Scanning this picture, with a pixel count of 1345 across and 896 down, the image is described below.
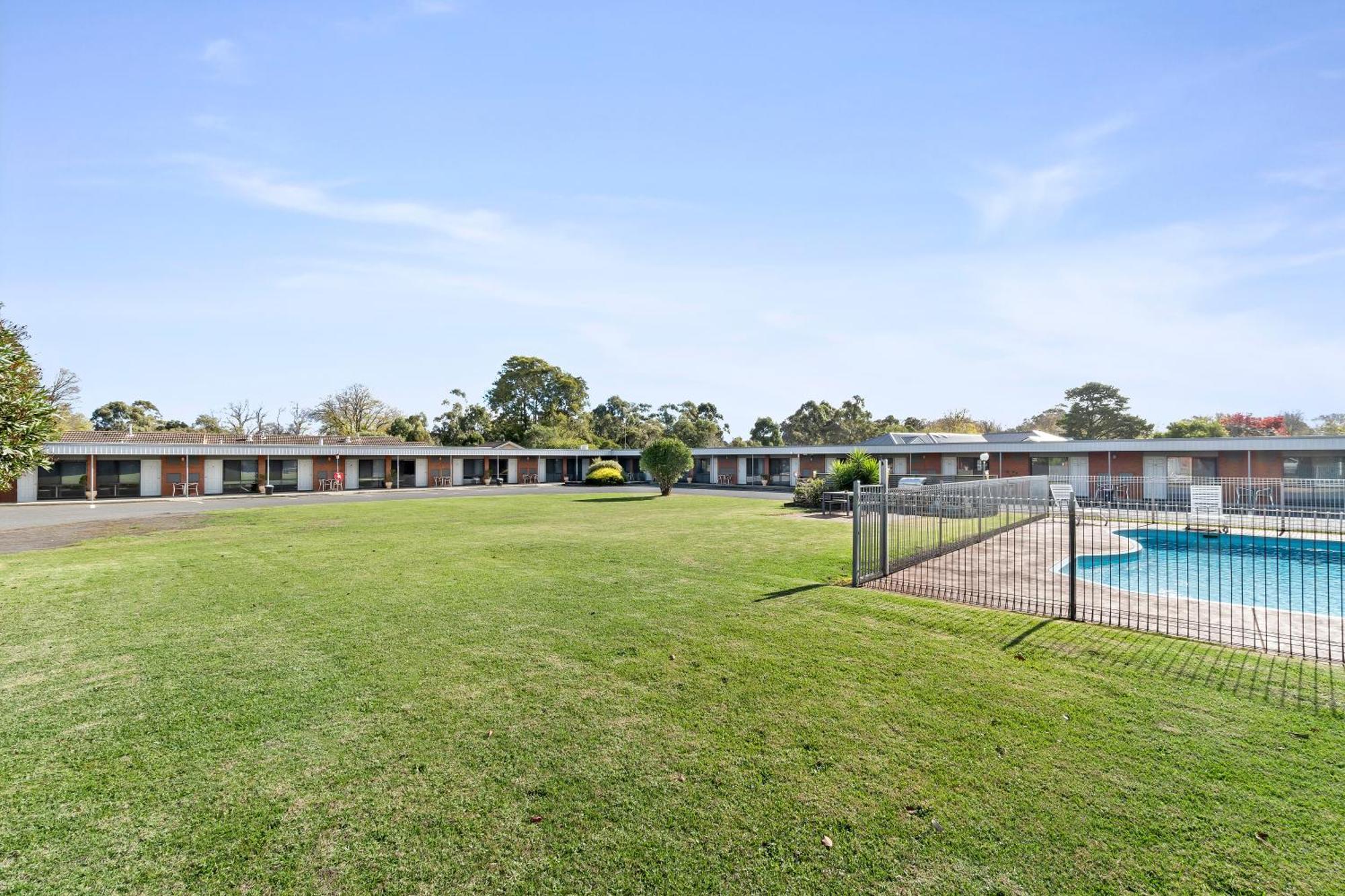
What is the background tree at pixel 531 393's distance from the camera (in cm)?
5875

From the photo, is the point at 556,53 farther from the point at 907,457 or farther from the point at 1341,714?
the point at 907,457

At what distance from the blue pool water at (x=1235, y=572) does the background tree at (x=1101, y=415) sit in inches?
1769

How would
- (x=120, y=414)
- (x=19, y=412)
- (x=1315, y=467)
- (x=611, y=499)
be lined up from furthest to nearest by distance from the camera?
(x=120, y=414) < (x=611, y=499) < (x=1315, y=467) < (x=19, y=412)

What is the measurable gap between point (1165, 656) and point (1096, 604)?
2.01 m

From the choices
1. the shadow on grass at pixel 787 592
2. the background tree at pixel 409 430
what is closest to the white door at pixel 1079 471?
the shadow on grass at pixel 787 592

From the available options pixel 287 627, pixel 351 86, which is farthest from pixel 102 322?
pixel 287 627

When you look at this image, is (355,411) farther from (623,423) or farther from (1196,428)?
(1196,428)

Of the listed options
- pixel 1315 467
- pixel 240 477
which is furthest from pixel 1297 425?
pixel 240 477

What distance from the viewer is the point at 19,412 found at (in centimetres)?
656

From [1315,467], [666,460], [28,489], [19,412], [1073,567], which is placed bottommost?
[28,489]

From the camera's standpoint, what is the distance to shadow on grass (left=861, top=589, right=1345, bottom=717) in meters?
4.33

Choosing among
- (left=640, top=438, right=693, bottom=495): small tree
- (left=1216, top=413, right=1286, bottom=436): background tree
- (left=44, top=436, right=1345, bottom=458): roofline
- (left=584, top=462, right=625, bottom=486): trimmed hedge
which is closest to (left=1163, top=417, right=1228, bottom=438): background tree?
(left=1216, top=413, right=1286, bottom=436): background tree

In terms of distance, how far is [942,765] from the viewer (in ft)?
11.0

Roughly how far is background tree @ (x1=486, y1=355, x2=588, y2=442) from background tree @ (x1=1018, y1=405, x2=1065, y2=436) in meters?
A: 44.6
